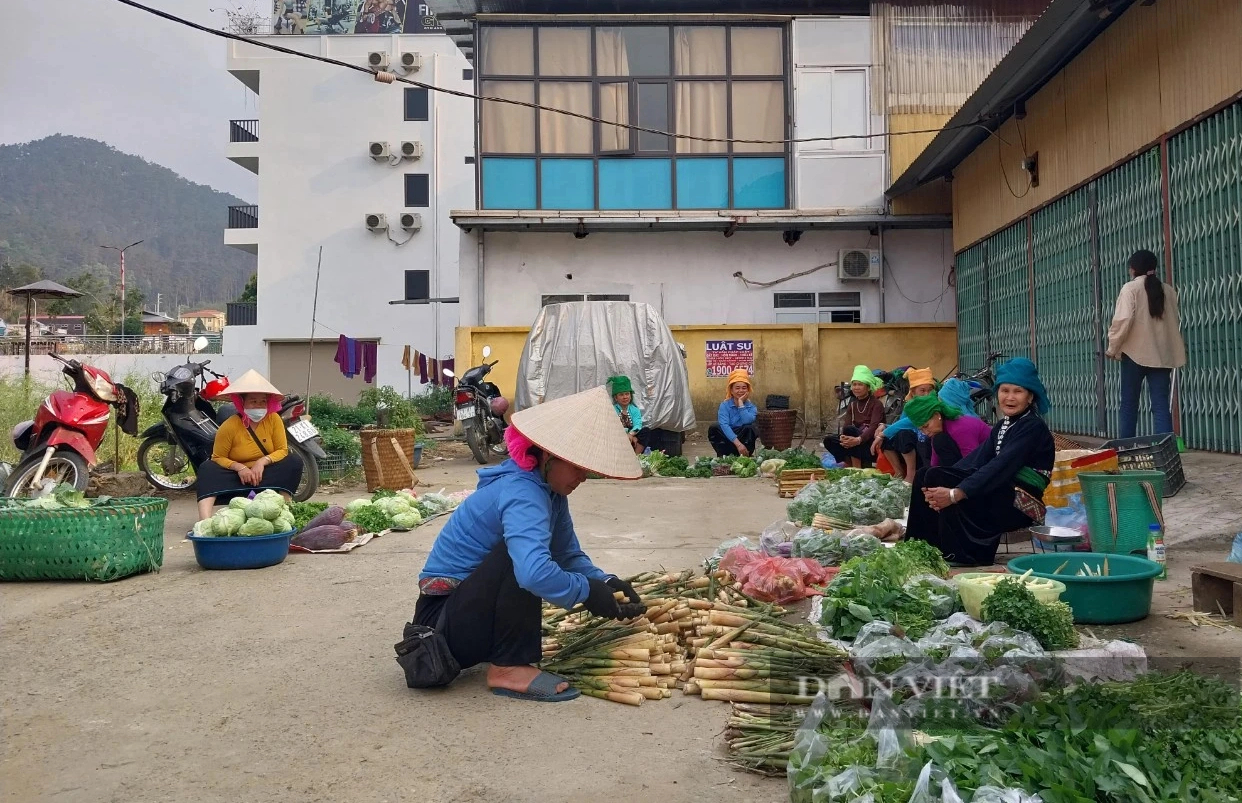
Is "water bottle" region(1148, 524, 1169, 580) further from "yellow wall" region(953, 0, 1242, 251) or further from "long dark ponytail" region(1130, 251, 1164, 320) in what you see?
"yellow wall" region(953, 0, 1242, 251)

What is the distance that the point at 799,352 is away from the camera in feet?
57.5

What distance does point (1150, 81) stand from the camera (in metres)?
9.30

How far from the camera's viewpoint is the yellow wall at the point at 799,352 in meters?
17.5

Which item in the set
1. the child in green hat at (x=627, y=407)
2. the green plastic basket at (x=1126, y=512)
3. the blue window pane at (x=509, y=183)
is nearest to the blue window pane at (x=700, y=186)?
the blue window pane at (x=509, y=183)

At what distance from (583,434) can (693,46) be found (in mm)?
15717

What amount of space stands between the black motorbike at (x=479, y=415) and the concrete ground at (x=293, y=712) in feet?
24.8

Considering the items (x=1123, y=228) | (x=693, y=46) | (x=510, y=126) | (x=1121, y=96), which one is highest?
(x=693, y=46)

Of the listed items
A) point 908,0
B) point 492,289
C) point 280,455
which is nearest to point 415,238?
point 492,289

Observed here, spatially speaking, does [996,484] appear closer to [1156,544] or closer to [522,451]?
[1156,544]

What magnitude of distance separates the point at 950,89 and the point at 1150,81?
887 cm

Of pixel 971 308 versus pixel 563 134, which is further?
pixel 563 134

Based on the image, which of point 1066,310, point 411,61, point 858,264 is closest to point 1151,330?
point 1066,310

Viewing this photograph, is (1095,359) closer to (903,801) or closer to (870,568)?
(870,568)

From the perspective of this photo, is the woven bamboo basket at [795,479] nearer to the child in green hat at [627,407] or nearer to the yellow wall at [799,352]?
the child in green hat at [627,407]
